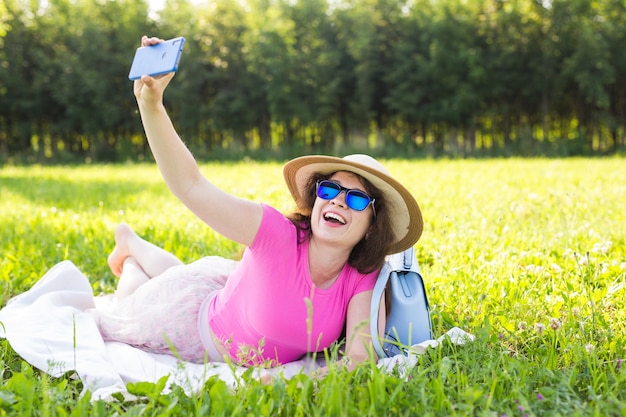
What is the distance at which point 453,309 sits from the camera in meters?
3.38

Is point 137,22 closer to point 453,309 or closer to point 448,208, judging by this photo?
point 448,208

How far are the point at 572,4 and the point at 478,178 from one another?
15617 millimetres

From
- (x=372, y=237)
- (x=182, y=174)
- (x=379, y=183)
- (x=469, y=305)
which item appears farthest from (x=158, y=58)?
(x=469, y=305)

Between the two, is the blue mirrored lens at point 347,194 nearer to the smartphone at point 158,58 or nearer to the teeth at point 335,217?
the teeth at point 335,217

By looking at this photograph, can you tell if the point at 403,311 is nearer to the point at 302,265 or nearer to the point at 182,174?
the point at 302,265

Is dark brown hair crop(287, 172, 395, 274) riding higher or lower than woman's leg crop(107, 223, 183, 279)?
higher

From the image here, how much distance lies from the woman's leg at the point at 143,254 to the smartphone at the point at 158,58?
180 centimetres

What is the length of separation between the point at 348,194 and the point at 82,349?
1.39 metres

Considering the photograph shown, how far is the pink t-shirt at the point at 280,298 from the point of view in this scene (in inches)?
106

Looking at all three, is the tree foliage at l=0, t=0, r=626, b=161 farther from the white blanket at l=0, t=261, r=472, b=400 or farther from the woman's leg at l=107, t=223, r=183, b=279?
the white blanket at l=0, t=261, r=472, b=400

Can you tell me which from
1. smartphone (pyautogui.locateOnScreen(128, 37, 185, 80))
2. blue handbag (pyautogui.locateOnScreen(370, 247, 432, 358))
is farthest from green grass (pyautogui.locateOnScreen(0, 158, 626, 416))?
smartphone (pyautogui.locateOnScreen(128, 37, 185, 80))

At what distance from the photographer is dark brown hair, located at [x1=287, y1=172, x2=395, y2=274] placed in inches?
111

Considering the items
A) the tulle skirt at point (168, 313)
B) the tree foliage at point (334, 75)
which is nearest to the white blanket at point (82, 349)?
the tulle skirt at point (168, 313)

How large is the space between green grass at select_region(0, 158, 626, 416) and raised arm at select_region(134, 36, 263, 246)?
2.04 feet
